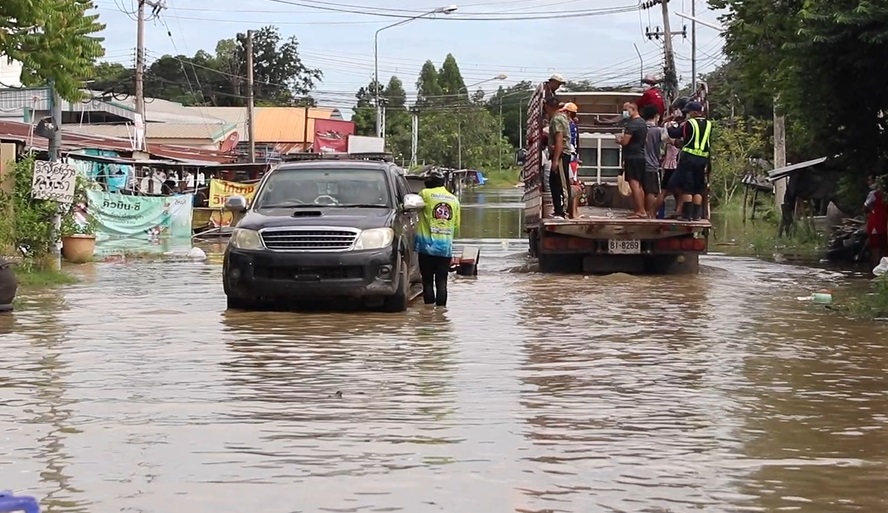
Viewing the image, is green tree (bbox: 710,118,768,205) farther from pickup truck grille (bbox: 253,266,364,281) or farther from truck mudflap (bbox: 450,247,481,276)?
pickup truck grille (bbox: 253,266,364,281)

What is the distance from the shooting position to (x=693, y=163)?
18734 mm

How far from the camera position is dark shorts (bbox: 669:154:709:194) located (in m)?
18.8

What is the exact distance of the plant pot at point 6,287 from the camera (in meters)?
13.5

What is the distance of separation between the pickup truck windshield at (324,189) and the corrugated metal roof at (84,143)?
8467 millimetres

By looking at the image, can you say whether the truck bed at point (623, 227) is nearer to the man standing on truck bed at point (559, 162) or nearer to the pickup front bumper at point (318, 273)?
the man standing on truck bed at point (559, 162)

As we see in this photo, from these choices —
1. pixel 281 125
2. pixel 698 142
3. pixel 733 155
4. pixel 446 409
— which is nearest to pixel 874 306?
pixel 698 142

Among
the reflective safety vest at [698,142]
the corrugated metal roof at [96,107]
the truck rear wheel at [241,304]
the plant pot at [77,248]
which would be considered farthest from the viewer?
the corrugated metal roof at [96,107]

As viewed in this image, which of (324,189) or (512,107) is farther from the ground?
(512,107)

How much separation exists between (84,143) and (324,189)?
26444mm

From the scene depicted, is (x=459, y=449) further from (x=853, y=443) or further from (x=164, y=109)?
(x=164, y=109)

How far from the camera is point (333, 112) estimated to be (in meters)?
99.5

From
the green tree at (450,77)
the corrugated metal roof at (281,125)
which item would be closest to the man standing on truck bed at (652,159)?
the corrugated metal roof at (281,125)

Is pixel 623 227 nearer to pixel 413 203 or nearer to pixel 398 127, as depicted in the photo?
pixel 413 203

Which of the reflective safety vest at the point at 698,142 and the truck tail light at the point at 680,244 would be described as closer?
the reflective safety vest at the point at 698,142
